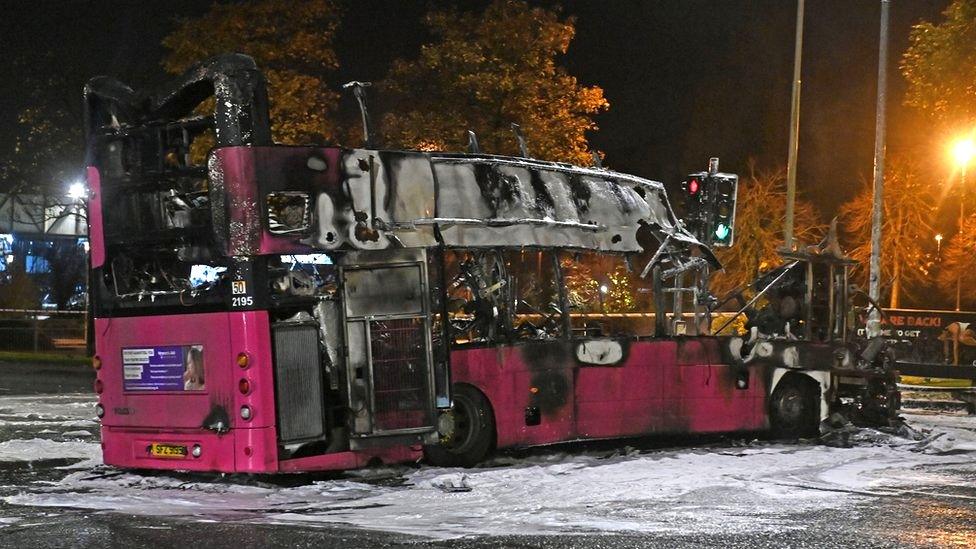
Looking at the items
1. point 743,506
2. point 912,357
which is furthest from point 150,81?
point 743,506

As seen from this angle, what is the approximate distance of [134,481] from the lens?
11.0 metres

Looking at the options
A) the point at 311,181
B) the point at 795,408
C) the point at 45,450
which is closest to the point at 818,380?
the point at 795,408

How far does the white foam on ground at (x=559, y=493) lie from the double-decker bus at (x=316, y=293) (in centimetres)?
39

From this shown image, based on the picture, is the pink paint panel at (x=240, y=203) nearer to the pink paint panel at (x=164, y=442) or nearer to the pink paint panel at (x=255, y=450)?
the pink paint panel at (x=255, y=450)

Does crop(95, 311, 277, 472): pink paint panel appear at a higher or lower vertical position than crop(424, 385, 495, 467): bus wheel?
higher

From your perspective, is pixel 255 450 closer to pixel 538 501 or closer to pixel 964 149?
pixel 538 501

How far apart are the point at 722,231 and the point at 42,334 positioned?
26860 mm

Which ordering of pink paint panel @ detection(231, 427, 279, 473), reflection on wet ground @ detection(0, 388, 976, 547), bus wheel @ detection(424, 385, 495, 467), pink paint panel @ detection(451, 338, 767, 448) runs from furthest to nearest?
1. pink paint panel @ detection(451, 338, 767, 448)
2. bus wheel @ detection(424, 385, 495, 467)
3. pink paint panel @ detection(231, 427, 279, 473)
4. reflection on wet ground @ detection(0, 388, 976, 547)

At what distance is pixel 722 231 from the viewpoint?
15.7m

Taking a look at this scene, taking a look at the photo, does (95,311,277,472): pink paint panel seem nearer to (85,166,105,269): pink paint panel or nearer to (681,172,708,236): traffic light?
(85,166,105,269): pink paint panel

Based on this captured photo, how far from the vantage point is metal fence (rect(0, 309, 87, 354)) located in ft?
120

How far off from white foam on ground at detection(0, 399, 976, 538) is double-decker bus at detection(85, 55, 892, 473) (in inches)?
15.3

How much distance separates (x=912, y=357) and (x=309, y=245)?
813 inches

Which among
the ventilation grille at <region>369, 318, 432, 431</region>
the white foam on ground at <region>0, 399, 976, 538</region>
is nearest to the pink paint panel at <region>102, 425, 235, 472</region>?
the white foam on ground at <region>0, 399, 976, 538</region>
